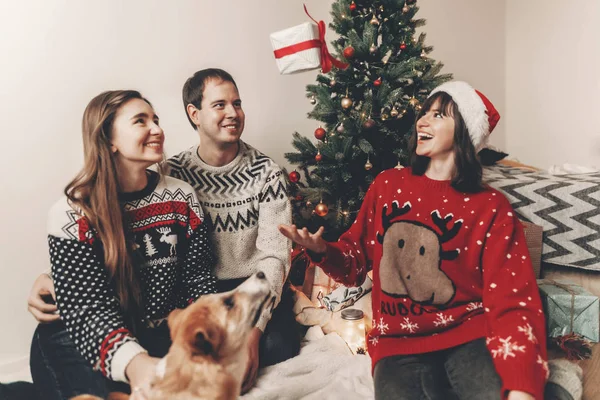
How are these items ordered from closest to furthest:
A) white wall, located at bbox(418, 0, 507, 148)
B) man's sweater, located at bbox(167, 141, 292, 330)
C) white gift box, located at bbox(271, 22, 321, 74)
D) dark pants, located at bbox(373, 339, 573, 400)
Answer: dark pants, located at bbox(373, 339, 573, 400) < white gift box, located at bbox(271, 22, 321, 74) < man's sweater, located at bbox(167, 141, 292, 330) < white wall, located at bbox(418, 0, 507, 148)

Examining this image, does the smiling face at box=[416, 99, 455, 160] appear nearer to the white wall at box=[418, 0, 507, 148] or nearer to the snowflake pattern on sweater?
the snowflake pattern on sweater

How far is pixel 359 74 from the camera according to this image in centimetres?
181

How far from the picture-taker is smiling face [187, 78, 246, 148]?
1462mm

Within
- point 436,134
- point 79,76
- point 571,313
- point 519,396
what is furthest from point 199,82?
point 571,313

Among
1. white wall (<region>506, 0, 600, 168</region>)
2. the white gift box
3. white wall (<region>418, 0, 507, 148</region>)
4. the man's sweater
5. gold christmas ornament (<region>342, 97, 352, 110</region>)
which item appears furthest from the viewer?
white wall (<region>418, 0, 507, 148</region>)

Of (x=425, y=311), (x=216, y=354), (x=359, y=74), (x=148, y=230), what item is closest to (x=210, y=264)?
(x=148, y=230)

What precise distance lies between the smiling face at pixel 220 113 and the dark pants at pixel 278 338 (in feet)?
1.53

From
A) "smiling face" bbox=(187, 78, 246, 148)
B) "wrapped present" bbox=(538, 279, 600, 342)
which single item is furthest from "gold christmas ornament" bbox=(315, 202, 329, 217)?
"wrapped present" bbox=(538, 279, 600, 342)

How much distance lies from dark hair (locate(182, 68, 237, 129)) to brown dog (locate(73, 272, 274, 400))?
30.4 inches

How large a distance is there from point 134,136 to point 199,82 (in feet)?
1.44

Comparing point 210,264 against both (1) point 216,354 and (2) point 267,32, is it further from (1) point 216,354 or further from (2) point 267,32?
(2) point 267,32

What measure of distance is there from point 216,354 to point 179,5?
1.36 m

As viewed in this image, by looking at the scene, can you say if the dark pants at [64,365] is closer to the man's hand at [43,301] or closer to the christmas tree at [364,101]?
the man's hand at [43,301]

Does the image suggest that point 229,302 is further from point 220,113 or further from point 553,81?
point 553,81
